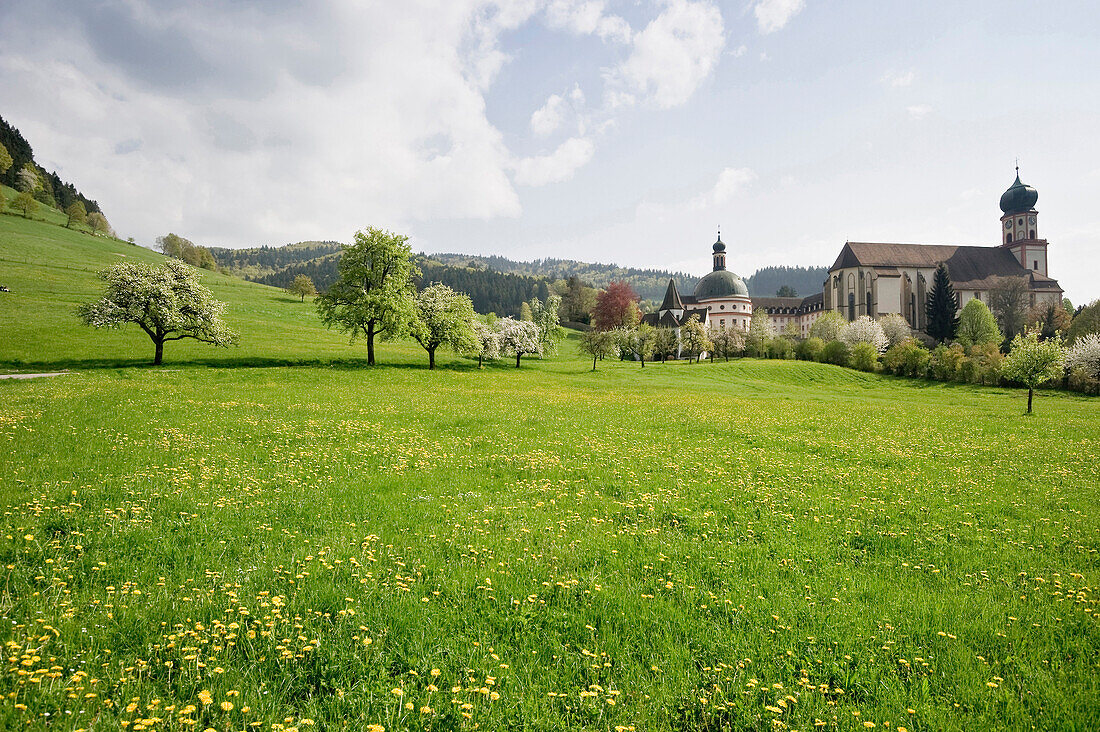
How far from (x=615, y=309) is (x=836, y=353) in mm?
56056

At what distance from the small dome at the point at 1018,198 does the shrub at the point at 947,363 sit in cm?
11144

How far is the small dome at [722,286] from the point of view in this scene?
467 feet

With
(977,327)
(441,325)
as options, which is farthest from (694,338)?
(441,325)

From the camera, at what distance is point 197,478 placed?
11.0 metres

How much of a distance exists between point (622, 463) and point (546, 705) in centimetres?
1025

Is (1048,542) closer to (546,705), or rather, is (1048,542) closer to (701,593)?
(701,593)

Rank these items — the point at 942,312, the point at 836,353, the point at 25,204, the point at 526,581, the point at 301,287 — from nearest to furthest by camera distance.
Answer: the point at 526,581 < the point at 836,353 < the point at 942,312 < the point at 25,204 < the point at 301,287

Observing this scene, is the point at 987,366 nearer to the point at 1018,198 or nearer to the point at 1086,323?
the point at 1086,323

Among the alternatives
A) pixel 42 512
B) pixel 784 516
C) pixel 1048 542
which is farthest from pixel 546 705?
pixel 1048 542

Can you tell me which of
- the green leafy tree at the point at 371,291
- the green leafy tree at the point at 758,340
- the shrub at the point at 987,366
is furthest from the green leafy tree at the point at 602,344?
the shrub at the point at 987,366

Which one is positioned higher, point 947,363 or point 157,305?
point 157,305

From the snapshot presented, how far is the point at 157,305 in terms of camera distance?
40.0m

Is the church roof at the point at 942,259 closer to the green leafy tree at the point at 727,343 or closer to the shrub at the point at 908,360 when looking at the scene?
the green leafy tree at the point at 727,343

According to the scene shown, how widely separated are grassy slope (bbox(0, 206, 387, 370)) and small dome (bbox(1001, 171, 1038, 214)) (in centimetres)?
17980
